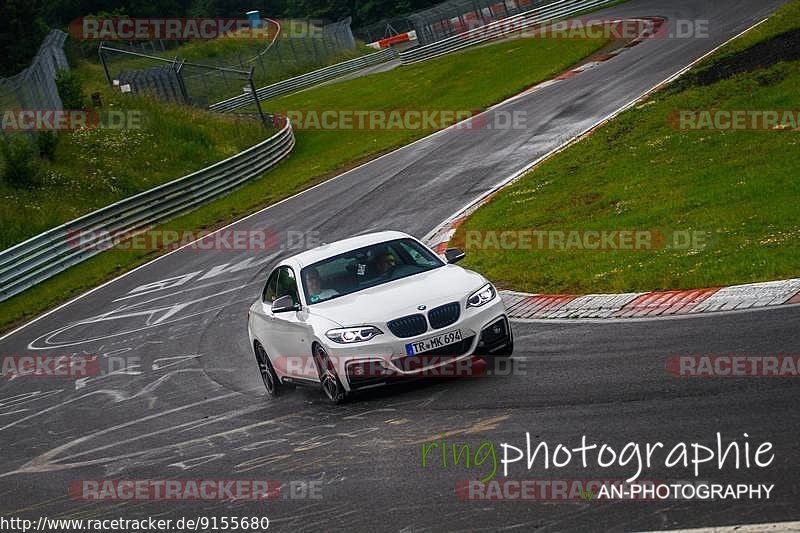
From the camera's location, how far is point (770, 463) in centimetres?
680

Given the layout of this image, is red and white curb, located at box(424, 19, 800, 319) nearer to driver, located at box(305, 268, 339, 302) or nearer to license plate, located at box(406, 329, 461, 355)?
license plate, located at box(406, 329, 461, 355)

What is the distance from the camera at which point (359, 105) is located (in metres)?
49.1

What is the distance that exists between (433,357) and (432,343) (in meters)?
0.14

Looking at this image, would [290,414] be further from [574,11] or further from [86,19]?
[86,19]

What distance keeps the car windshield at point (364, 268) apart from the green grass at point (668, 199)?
260 centimetres

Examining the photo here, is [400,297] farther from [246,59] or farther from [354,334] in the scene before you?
[246,59]

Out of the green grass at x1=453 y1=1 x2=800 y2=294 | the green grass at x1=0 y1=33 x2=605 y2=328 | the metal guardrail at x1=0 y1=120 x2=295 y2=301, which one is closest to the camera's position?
the green grass at x1=453 y1=1 x2=800 y2=294

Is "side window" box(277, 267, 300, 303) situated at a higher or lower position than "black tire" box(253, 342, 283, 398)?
higher

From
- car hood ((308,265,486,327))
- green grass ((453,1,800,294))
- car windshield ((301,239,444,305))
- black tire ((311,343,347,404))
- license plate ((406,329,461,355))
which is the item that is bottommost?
green grass ((453,1,800,294))

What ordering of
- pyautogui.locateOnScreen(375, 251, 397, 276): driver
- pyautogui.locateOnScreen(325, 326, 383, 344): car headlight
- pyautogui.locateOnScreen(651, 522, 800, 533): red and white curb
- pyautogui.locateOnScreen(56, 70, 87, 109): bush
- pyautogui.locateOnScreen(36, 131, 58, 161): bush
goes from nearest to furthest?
pyautogui.locateOnScreen(651, 522, 800, 533): red and white curb
pyautogui.locateOnScreen(325, 326, 383, 344): car headlight
pyautogui.locateOnScreen(375, 251, 397, 276): driver
pyautogui.locateOnScreen(36, 131, 58, 161): bush
pyautogui.locateOnScreen(56, 70, 87, 109): bush

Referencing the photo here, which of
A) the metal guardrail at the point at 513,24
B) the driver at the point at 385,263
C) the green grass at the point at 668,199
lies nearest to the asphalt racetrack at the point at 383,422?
the driver at the point at 385,263

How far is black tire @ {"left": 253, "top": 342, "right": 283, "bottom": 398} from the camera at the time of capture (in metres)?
12.7

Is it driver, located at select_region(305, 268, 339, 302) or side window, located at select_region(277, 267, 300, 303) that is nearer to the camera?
driver, located at select_region(305, 268, 339, 302)

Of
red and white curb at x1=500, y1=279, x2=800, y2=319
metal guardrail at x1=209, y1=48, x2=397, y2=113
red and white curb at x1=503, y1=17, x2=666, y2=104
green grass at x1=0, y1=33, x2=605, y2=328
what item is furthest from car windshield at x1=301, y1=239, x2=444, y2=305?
metal guardrail at x1=209, y1=48, x2=397, y2=113
